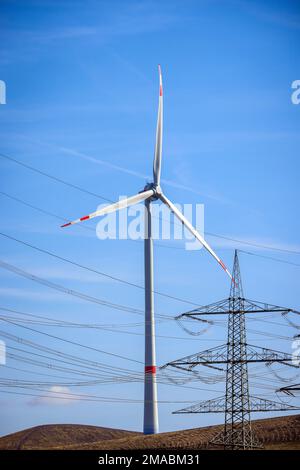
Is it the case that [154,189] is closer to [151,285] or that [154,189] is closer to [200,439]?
[151,285]

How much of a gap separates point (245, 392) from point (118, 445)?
48337 millimetres

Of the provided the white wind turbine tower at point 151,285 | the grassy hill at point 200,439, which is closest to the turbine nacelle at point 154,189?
the white wind turbine tower at point 151,285

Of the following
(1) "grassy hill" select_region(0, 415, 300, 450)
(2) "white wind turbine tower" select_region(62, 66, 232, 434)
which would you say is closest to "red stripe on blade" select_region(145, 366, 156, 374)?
(2) "white wind turbine tower" select_region(62, 66, 232, 434)

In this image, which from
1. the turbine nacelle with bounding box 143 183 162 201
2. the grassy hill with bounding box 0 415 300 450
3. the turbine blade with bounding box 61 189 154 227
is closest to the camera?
the turbine blade with bounding box 61 189 154 227

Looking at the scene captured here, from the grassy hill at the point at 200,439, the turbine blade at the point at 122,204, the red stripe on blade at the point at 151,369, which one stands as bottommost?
the grassy hill at the point at 200,439

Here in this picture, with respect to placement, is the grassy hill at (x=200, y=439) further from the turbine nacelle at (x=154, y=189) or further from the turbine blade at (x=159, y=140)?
the turbine blade at (x=159, y=140)

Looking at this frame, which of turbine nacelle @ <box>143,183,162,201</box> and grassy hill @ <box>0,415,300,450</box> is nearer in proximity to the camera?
turbine nacelle @ <box>143,183,162,201</box>

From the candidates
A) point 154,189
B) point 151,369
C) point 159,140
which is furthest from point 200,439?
point 159,140

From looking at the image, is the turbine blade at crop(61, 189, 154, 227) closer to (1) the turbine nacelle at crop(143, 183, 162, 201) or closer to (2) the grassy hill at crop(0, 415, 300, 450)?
(1) the turbine nacelle at crop(143, 183, 162, 201)

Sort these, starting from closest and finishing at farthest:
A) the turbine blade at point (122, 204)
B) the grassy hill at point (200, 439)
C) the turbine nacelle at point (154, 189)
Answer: the turbine blade at point (122, 204), the turbine nacelle at point (154, 189), the grassy hill at point (200, 439)

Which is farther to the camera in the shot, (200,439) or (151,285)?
(200,439)

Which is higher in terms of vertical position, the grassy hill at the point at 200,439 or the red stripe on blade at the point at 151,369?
the red stripe on blade at the point at 151,369
